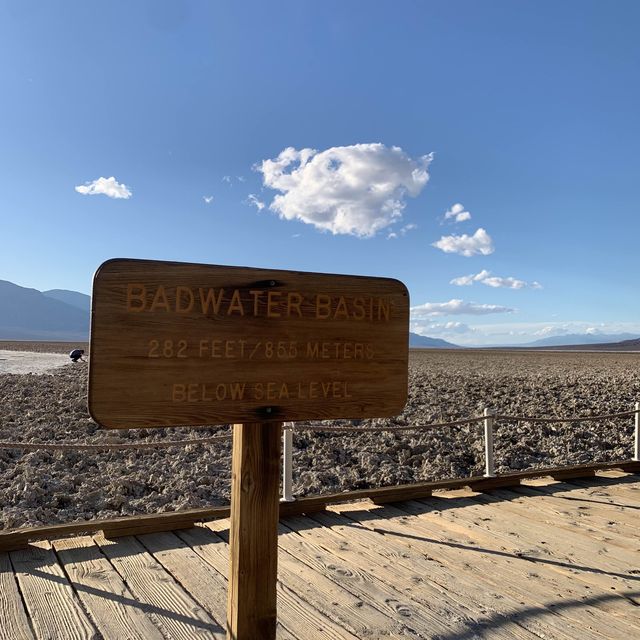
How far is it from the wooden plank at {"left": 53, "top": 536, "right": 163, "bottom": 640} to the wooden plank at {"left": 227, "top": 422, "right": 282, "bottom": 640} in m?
0.85

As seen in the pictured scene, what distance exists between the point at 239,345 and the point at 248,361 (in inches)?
3.3

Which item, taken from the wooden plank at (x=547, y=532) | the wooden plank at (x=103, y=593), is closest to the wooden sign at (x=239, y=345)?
the wooden plank at (x=103, y=593)

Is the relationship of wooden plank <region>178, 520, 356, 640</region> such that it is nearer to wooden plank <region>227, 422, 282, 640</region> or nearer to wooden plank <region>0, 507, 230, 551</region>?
wooden plank <region>0, 507, 230, 551</region>

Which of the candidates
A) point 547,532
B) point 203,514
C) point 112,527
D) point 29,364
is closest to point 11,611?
point 112,527

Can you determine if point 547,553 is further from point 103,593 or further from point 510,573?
point 103,593

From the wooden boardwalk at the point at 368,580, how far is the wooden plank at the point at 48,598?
0.01 m

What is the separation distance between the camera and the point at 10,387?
73.0ft

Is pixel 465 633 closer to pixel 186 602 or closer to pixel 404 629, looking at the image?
pixel 404 629

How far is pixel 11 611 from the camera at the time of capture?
354 cm

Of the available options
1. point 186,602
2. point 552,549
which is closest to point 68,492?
point 186,602

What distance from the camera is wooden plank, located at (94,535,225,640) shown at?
3.38m

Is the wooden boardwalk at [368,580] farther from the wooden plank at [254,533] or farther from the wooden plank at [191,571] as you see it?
the wooden plank at [254,533]

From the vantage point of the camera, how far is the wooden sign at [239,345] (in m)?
2.45

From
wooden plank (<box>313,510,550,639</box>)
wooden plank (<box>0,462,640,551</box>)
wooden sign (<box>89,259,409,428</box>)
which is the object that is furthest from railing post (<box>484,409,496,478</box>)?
wooden sign (<box>89,259,409,428</box>)
